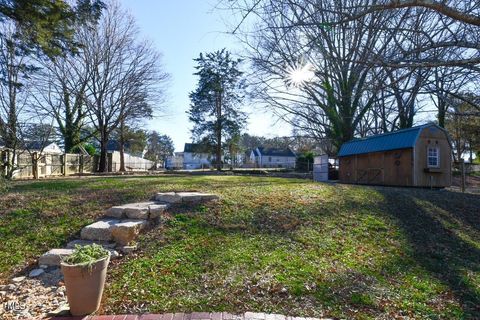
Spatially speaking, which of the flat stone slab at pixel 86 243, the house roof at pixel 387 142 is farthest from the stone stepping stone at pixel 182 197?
the house roof at pixel 387 142

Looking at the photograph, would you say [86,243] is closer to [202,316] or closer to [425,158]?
[202,316]

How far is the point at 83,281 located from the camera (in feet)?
9.08

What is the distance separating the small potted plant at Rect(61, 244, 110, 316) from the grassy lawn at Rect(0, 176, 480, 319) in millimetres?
179

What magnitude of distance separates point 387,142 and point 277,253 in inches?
438

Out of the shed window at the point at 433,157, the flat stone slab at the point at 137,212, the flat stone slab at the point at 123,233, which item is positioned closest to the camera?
the flat stone slab at the point at 123,233

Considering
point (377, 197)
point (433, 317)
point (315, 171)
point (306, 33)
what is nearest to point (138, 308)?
point (433, 317)

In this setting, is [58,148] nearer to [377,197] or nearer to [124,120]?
[124,120]

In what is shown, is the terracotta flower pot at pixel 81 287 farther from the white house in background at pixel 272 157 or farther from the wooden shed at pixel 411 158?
the white house in background at pixel 272 157

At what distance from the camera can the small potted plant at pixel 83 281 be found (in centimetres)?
275

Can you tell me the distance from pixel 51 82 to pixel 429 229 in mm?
Answer: 21103

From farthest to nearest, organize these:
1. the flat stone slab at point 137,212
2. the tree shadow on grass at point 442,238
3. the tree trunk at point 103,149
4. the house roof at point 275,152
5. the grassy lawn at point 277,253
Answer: the house roof at point 275,152
the tree trunk at point 103,149
the flat stone slab at point 137,212
the tree shadow on grass at point 442,238
the grassy lawn at point 277,253

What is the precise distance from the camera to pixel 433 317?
2992 millimetres

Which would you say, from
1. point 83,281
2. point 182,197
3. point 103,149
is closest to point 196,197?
point 182,197

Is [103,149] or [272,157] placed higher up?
[272,157]
